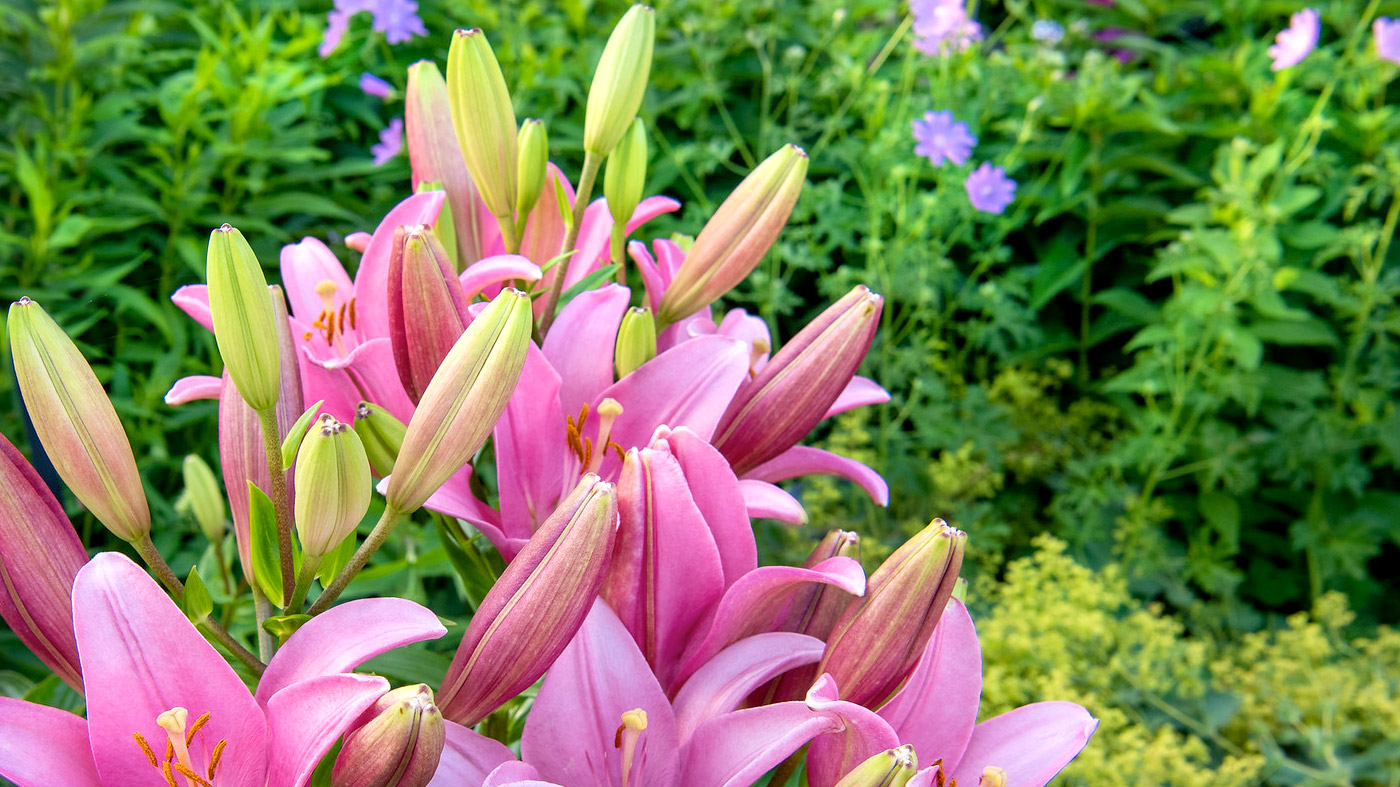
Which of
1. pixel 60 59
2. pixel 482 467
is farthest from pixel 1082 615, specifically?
pixel 60 59

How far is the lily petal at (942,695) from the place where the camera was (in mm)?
387

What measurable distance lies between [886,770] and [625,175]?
300mm

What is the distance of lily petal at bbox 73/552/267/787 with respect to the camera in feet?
1.00

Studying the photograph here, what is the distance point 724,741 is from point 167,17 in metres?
1.66

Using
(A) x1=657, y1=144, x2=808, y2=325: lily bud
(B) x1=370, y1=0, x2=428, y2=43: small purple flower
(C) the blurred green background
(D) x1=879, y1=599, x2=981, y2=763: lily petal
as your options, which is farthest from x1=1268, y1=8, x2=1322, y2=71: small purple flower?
(D) x1=879, y1=599, x2=981, y2=763: lily petal

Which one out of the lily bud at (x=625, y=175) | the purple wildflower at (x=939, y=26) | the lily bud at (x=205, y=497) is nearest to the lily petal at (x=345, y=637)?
the lily bud at (x=625, y=175)

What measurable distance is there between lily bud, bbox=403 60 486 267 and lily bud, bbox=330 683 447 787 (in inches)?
10.4

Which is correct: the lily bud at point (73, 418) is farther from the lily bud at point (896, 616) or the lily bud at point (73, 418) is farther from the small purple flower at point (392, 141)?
the small purple flower at point (392, 141)

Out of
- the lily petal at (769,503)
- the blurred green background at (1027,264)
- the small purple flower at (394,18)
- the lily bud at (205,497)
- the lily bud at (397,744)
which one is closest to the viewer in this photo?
the lily bud at (397,744)

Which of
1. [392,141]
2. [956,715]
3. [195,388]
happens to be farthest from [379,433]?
[392,141]

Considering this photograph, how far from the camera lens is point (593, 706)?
0.36m

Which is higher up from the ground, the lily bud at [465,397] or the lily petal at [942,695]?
the lily bud at [465,397]

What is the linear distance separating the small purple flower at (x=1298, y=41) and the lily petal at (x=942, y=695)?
1522 millimetres

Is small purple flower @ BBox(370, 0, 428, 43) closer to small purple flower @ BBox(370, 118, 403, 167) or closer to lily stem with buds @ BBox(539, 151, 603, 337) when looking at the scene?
small purple flower @ BBox(370, 118, 403, 167)
